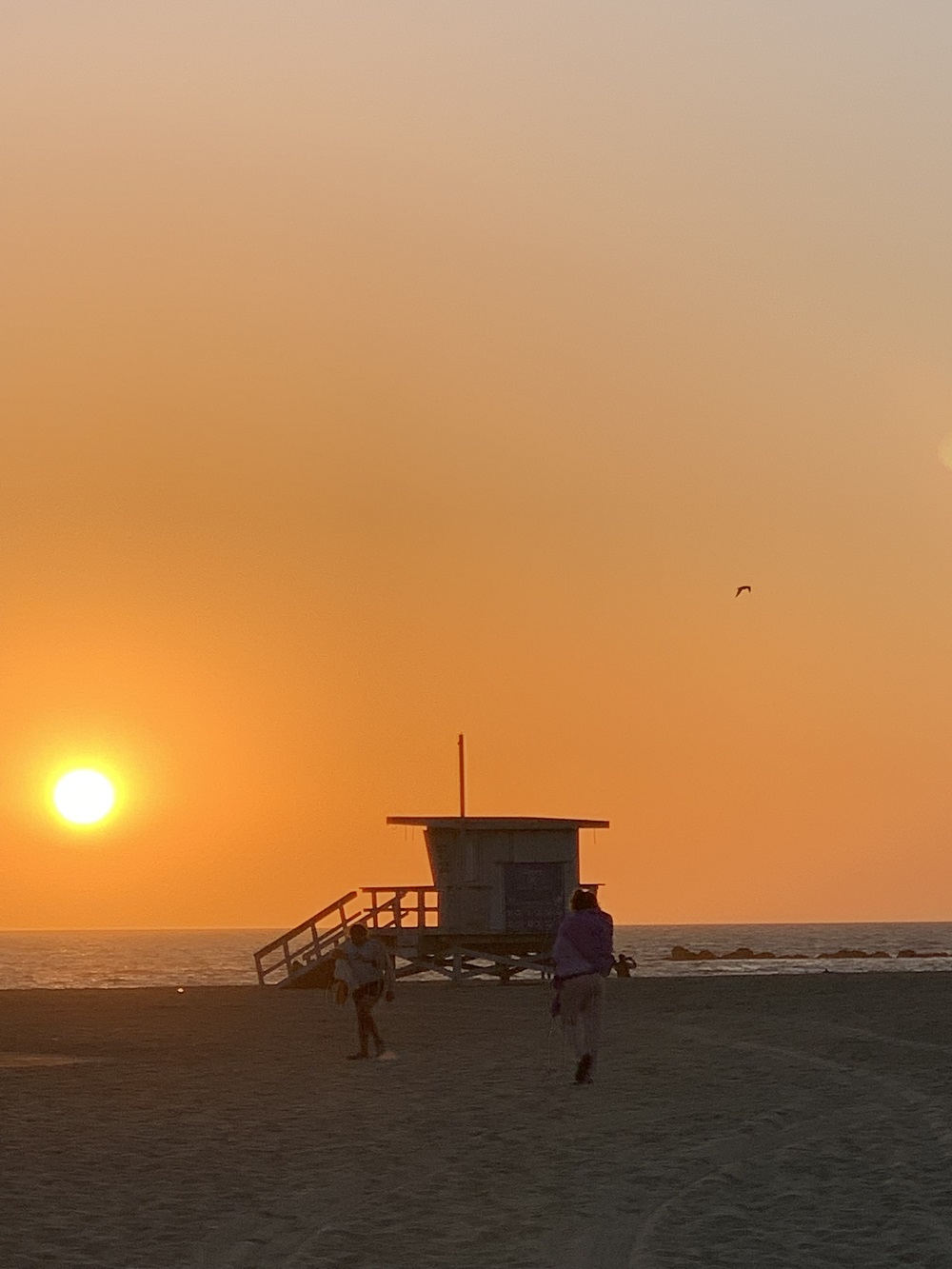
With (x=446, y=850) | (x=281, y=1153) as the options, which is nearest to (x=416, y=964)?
(x=446, y=850)

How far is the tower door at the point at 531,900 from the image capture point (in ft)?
159

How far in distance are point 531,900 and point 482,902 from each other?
1.31 m

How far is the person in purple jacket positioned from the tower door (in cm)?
2908

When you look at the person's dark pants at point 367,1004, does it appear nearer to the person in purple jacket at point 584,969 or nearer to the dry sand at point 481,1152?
the dry sand at point 481,1152

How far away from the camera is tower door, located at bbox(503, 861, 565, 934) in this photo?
48.4 metres

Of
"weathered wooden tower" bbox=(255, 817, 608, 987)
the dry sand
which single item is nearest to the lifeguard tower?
"weathered wooden tower" bbox=(255, 817, 608, 987)

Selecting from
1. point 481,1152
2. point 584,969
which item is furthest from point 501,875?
point 481,1152

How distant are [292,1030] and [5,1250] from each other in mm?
19281

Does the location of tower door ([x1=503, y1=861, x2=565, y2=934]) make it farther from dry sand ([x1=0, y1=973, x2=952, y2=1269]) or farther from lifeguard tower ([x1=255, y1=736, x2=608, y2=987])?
dry sand ([x1=0, y1=973, x2=952, y2=1269])

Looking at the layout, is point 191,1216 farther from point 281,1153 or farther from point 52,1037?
point 52,1037

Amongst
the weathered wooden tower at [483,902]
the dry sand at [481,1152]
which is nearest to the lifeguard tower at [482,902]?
the weathered wooden tower at [483,902]

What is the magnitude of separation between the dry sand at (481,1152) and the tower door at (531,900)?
20.6 metres

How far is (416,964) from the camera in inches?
1933

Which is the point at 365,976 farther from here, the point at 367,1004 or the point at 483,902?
the point at 483,902
